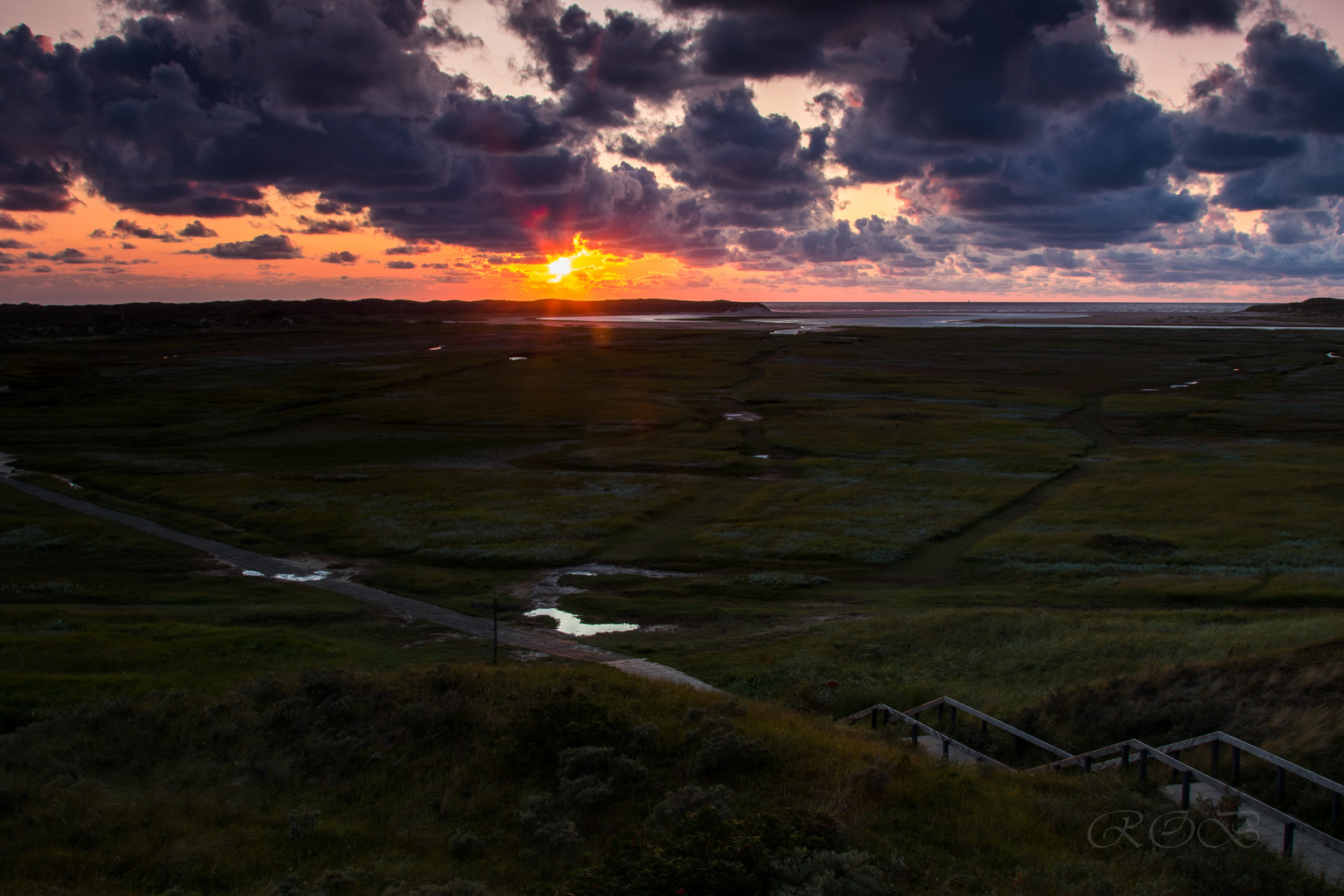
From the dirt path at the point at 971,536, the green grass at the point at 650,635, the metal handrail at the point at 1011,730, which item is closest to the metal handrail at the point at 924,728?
the metal handrail at the point at 1011,730

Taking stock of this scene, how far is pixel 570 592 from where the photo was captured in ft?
115

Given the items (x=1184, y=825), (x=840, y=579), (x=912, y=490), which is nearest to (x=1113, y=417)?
(x=912, y=490)

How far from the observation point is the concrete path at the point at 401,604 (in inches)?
1044

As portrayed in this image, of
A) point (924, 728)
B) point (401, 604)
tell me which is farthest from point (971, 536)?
point (401, 604)

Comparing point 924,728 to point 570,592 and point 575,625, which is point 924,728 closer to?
point 575,625

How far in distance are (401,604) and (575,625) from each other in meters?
7.30

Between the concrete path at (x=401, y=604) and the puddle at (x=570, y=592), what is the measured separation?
1.45 metres

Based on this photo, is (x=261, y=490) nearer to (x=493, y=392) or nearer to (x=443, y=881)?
(x=443, y=881)

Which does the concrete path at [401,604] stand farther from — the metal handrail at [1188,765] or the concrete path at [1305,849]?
the concrete path at [1305,849]

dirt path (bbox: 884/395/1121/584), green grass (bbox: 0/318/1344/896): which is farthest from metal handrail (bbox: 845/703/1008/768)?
dirt path (bbox: 884/395/1121/584)

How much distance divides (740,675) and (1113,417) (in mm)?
66550

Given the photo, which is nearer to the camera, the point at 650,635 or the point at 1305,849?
the point at 1305,849

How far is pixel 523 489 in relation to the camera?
52.4 metres

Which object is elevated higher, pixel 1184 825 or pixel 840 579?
pixel 1184 825
